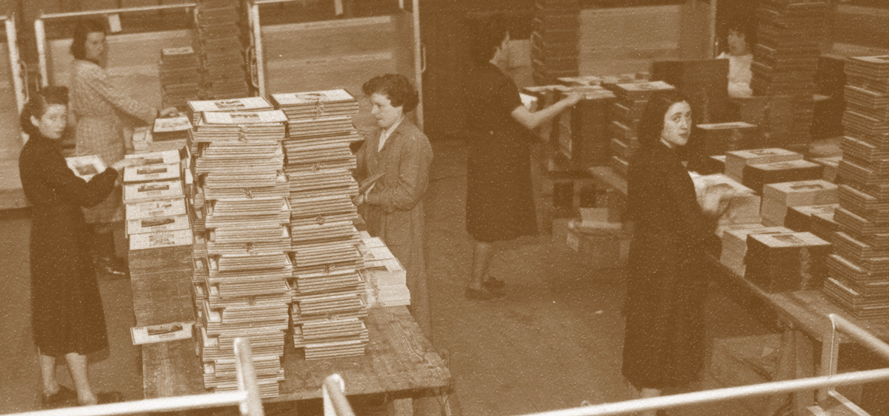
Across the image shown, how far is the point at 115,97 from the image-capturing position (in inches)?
308

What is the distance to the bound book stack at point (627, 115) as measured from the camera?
727cm

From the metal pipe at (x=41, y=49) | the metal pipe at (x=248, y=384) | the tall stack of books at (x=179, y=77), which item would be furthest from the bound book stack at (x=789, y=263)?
the metal pipe at (x=41, y=49)

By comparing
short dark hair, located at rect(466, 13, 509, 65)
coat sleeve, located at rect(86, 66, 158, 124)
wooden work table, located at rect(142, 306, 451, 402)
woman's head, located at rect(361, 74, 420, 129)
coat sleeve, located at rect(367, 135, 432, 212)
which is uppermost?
short dark hair, located at rect(466, 13, 509, 65)

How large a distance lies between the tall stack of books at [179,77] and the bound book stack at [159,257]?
283 cm

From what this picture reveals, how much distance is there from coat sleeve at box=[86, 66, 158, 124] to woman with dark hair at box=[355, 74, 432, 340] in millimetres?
2748

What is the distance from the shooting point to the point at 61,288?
579 cm

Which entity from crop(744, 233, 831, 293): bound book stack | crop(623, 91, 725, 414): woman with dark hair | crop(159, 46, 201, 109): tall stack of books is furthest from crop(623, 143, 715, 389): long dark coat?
crop(159, 46, 201, 109): tall stack of books

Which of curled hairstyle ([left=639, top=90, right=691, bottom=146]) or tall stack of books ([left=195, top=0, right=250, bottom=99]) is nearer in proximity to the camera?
curled hairstyle ([left=639, top=90, right=691, bottom=146])

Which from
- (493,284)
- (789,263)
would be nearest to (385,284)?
(789,263)

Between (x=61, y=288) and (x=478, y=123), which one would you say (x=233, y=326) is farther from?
(x=478, y=123)

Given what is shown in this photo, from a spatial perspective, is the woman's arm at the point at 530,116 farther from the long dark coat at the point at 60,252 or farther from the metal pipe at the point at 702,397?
the metal pipe at the point at 702,397

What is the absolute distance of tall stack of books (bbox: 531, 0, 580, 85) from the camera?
9117 mm

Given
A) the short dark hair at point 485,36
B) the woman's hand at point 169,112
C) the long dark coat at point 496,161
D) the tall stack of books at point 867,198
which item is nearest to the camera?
the tall stack of books at point 867,198

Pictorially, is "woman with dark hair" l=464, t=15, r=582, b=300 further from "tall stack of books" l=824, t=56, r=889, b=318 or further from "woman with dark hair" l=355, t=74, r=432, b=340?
"tall stack of books" l=824, t=56, r=889, b=318
